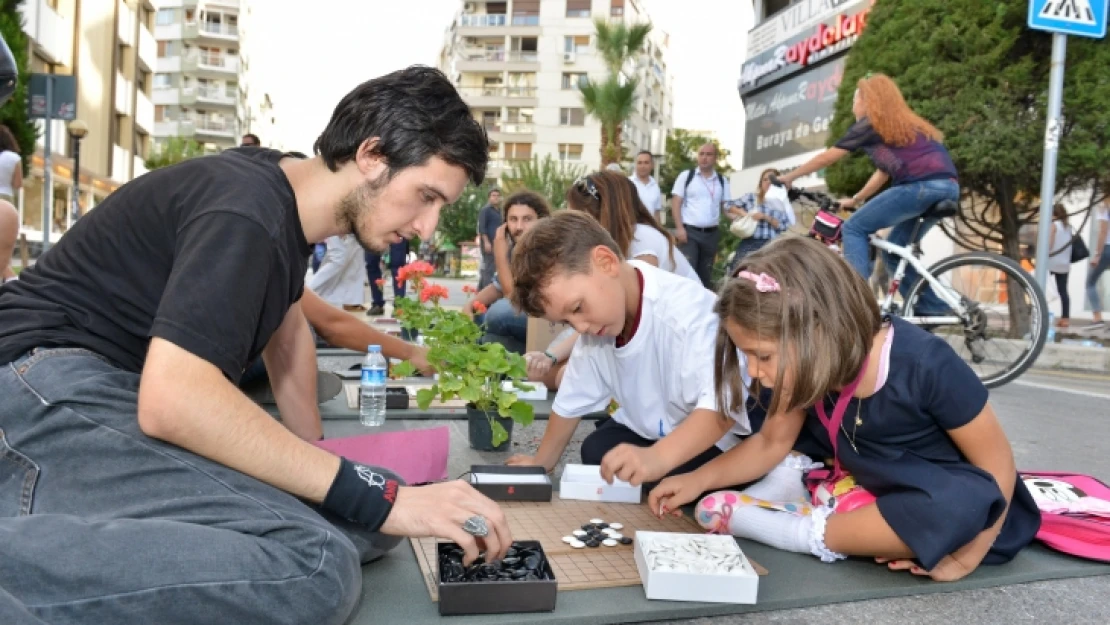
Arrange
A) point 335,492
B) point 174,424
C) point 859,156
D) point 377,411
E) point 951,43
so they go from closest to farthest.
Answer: point 174,424
point 335,492
point 377,411
point 951,43
point 859,156

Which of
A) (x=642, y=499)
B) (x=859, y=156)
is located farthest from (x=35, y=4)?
(x=642, y=499)

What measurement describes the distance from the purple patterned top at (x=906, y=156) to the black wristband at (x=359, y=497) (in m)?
3.47

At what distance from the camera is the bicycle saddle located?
4.30 metres

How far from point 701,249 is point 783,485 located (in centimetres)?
562

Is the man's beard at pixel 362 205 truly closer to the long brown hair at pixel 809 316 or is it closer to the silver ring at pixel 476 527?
the silver ring at pixel 476 527

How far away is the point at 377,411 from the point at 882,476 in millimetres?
2033

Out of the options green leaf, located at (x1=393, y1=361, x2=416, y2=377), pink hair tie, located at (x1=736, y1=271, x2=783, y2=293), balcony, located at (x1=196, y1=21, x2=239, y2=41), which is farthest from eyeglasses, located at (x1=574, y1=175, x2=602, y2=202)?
balcony, located at (x1=196, y1=21, x2=239, y2=41)

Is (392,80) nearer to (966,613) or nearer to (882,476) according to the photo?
(882,476)

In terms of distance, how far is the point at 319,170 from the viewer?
5.69 feet

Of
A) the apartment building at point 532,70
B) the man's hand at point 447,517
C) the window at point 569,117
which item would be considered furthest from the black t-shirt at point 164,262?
the window at point 569,117

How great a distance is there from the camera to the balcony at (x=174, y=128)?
Result: 2362 inches

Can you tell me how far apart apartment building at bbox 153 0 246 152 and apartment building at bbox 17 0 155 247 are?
2629 cm

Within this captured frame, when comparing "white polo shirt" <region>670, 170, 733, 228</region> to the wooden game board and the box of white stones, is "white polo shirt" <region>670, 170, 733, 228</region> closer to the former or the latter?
the wooden game board

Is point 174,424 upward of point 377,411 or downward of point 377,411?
upward
